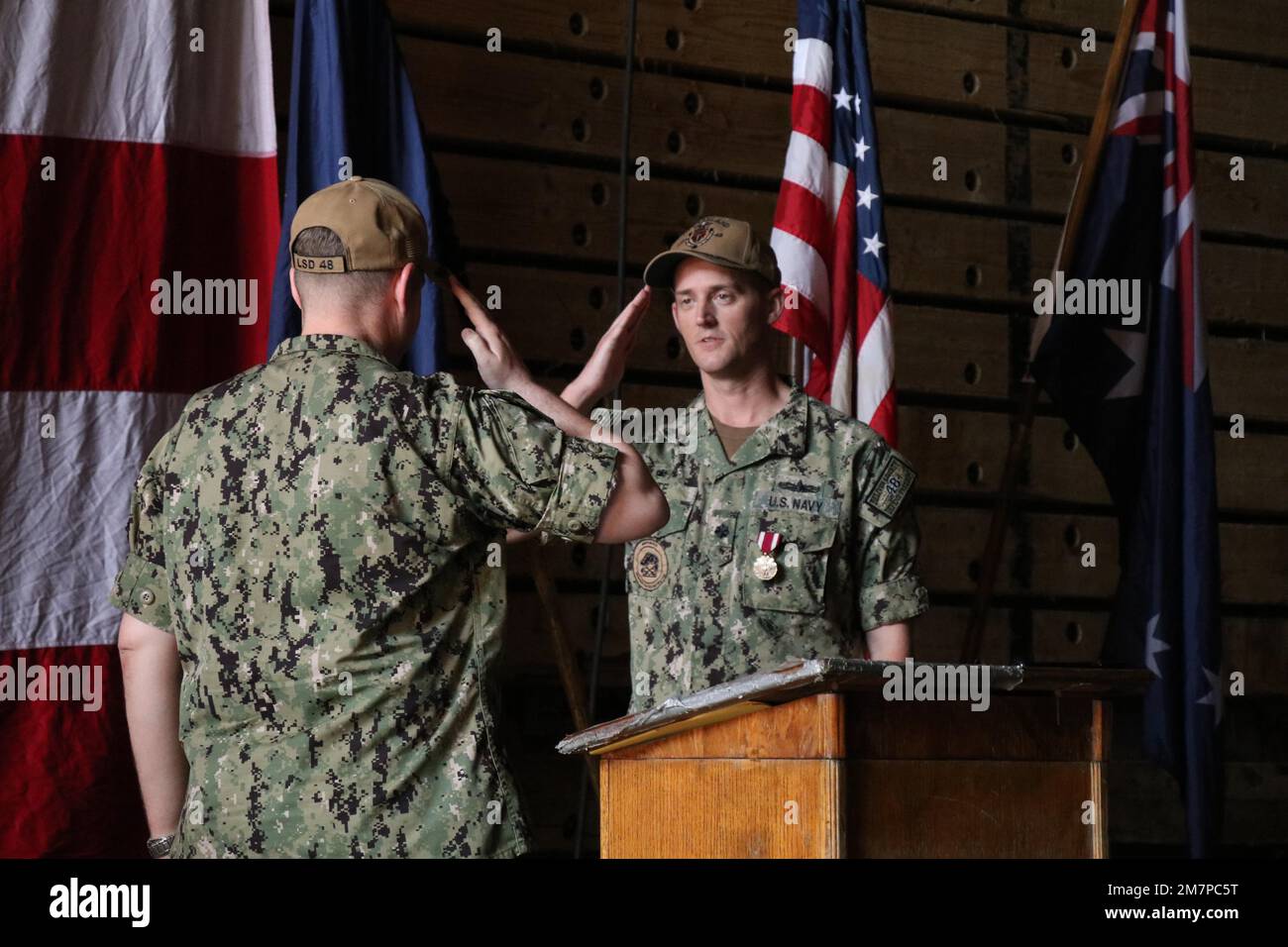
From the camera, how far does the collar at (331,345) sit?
7.58ft

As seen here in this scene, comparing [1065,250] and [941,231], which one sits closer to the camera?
[1065,250]

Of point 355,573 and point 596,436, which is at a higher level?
point 596,436

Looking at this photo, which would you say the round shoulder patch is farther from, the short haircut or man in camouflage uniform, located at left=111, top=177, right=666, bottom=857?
the short haircut

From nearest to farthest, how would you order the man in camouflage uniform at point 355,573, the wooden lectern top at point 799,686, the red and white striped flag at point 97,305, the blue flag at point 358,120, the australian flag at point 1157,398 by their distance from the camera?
the wooden lectern top at point 799,686 → the man in camouflage uniform at point 355,573 → the red and white striped flag at point 97,305 → the blue flag at point 358,120 → the australian flag at point 1157,398

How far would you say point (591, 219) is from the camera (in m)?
4.84

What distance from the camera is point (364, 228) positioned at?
232cm

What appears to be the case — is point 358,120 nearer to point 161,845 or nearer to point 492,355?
point 492,355

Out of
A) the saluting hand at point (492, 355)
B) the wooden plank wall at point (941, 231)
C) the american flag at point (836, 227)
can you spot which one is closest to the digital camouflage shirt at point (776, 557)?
the american flag at point (836, 227)

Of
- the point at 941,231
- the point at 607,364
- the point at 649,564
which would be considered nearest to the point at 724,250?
the point at 607,364

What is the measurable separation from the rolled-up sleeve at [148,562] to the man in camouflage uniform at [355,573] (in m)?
0.06

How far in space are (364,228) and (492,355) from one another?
409 millimetres

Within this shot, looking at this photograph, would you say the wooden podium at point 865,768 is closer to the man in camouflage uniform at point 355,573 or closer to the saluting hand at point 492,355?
the man in camouflage uniform at point 355,573

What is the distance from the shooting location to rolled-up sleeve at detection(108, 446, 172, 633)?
2381 mm

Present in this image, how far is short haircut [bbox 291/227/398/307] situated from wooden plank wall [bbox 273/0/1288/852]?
2093 mm
